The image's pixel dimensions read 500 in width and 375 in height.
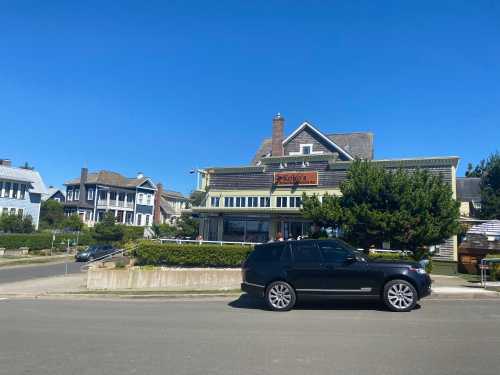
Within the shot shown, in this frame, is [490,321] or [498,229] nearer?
[490,321]

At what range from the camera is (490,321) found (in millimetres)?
8734

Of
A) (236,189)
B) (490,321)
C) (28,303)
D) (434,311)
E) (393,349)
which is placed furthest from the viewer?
(236,189)

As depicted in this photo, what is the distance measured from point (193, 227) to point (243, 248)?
2658 centimetres

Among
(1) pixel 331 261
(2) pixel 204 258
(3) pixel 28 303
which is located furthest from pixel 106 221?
(1) pixel 331 261

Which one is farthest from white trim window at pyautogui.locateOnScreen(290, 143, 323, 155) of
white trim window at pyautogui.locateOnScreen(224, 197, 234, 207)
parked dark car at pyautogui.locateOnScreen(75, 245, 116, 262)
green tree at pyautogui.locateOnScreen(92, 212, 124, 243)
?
green tree at pyautogui.locateOnScreen(92, 212, 124, 243)

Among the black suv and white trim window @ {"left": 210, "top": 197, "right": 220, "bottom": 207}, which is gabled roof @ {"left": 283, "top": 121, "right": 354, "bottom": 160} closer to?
white trim window @ {"left": 210, "top": 197, "right": 220, "bottom": 207}

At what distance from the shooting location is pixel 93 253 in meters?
37.1

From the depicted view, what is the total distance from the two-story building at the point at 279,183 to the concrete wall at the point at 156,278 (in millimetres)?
12305

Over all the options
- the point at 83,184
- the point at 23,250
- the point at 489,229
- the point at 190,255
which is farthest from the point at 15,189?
the point at 489,229

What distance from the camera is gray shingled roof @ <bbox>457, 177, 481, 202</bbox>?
168 ft

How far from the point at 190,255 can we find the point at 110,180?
44.6 meters

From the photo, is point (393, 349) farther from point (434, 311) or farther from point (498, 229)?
point (498, 229)

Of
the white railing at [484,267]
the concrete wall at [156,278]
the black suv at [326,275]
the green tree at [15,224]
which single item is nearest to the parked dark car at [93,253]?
the green tree at [15,224]

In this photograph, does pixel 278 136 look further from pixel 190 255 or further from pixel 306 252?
pixel 306 252
